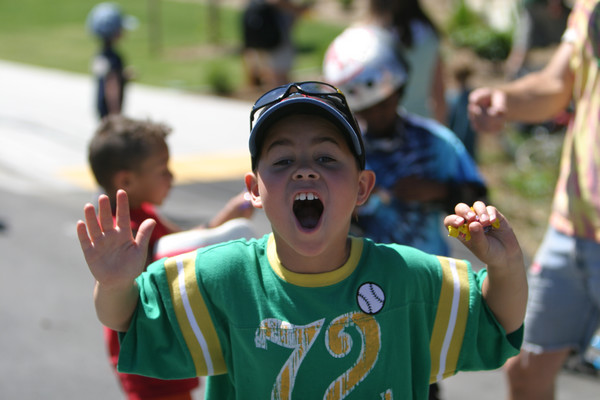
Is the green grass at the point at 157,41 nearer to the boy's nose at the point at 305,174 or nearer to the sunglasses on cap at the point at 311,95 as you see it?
the sunglasses on cap at the point at 311,95

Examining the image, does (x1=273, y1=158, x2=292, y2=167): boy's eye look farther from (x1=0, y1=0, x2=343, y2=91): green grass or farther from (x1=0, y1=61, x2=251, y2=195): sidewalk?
(x1=0, y1=0, x2=343, y2=91): green grass

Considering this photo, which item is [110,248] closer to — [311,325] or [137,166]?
[311,325]

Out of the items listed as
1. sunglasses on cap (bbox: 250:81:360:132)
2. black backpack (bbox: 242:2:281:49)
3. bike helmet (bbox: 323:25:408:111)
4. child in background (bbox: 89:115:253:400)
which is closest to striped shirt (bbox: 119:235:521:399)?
sunglasses on cap (bbox: 250:81:360:132)

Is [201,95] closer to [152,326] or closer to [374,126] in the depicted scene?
[374,126]

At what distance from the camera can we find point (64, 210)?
26.4 feet

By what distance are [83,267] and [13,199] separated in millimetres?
2278

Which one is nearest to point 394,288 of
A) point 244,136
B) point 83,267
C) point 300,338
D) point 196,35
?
point 300,338

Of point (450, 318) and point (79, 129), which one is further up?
point (79, 129)

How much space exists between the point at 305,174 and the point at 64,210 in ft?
21.3

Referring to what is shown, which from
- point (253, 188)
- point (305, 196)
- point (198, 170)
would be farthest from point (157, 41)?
point (305, 196)

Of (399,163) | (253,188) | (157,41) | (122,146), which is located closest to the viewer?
(253,188)

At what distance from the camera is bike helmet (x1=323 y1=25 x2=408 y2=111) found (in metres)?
3.48

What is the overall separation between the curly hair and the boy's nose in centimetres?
124

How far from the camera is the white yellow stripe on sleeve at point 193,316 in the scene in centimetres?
207
